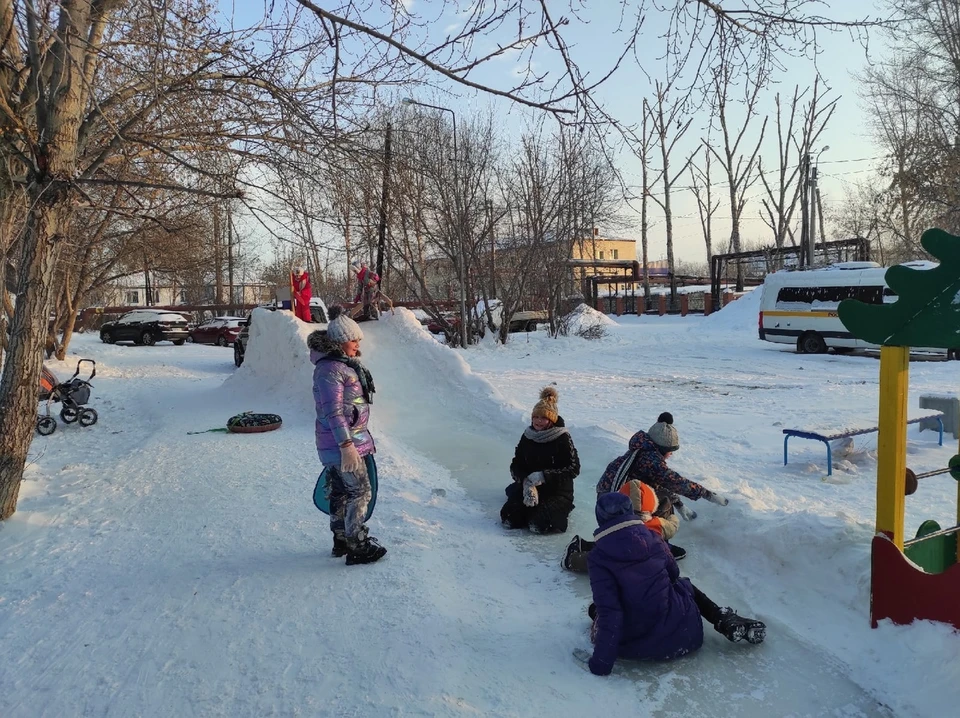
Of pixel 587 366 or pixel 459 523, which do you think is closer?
pixel 459 523

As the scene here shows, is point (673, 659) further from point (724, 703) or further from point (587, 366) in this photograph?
point (587, 366)

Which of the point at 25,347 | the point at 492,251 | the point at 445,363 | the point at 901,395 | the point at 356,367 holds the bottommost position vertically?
the point at 445,363

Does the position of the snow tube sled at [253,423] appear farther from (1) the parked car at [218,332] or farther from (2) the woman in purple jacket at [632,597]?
(1) the parked car at [218,332]

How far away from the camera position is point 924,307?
338 centimetres

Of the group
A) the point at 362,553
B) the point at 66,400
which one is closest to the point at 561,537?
the point at 362,553

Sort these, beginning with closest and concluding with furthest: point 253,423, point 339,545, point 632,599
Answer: point 632,599, point 339,545, point 253,423

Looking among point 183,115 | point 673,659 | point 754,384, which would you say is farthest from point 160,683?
point 754,384

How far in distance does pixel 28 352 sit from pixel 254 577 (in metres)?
3.15

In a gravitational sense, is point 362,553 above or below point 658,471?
Result: below

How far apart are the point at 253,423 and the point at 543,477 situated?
5379 mm

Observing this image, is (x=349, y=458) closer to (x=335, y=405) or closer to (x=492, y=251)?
(x=335, y=405)

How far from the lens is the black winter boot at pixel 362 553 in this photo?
4680 mm

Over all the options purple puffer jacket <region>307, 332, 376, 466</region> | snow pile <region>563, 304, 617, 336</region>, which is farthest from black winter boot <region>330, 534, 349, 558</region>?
snow pile <region>563, 304, 617, 336</region>

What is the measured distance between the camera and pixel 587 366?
60.3 ft
